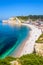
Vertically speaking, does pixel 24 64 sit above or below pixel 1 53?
above

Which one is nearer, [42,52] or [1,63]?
[1,63]

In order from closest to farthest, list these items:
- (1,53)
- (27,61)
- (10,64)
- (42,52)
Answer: (10,64)
(27,61)
(42,52)
(1,53)

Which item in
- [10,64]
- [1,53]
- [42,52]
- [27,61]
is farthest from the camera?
[1,53]

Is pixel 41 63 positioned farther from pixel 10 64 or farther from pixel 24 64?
pixel 10 64

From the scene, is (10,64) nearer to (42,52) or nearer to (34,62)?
(34,62)

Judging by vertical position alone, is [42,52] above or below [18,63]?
below

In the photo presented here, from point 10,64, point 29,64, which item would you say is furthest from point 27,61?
point 10,64

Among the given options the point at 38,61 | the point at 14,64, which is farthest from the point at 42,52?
the point at 14,64

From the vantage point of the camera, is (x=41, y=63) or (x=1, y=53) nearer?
(x=41, y=63)

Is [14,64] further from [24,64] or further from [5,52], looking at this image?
→ [5,52]
